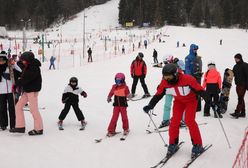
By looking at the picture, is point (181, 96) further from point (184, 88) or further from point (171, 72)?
point (171, 72)

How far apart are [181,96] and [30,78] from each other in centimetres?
323

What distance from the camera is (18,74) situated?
25.8 feet

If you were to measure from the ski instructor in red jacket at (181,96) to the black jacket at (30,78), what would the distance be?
2.62m

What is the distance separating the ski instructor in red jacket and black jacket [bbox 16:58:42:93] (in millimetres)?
2620

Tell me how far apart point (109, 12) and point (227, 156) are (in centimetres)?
10999

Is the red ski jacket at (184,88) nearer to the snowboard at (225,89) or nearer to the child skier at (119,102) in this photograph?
the child skier at (119,102)

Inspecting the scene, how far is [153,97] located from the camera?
20.6 ft

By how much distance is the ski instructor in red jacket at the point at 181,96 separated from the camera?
5855mm

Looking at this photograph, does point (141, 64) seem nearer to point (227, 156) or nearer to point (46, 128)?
point (46, 128)

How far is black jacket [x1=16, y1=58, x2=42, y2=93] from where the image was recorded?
7297 millimetres

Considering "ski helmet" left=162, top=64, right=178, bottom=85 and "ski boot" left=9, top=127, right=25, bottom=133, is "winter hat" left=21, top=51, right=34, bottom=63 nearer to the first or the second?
"ski boot" left=9, top=127, right=25, bottom=133

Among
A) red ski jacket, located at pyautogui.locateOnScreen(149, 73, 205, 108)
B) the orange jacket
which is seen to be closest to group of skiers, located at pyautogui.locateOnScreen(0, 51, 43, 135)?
red ski jacket, located at pyautogui.locateOnScreen(149, 73, 205, 108)

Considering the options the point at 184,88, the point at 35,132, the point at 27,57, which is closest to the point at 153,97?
the point at 184,88

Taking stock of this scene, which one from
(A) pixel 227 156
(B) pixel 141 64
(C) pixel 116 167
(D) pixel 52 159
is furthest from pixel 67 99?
(B) pixel 141 64
